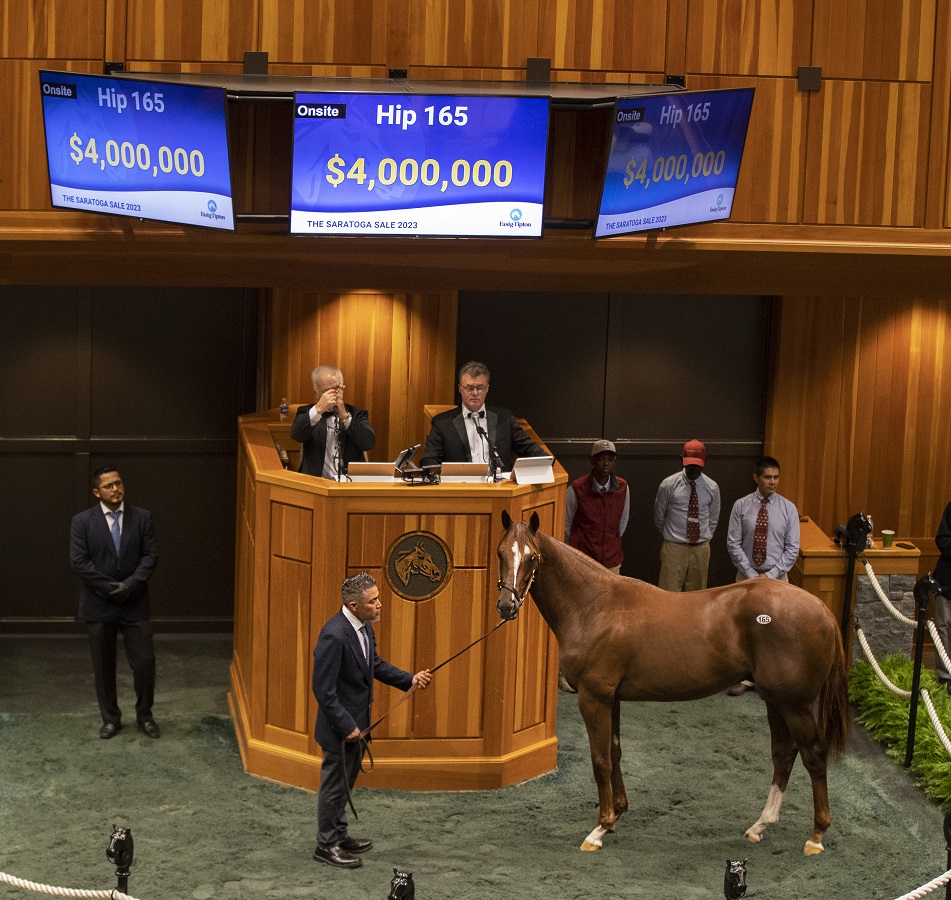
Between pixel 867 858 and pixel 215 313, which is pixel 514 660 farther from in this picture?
pixel 215 313

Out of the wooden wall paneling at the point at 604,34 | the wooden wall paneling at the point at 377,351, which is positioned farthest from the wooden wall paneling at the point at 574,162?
the wooden wall paneling at the point at 377,351

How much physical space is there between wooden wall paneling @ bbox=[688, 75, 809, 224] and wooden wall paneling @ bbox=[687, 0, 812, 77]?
0.29 feet

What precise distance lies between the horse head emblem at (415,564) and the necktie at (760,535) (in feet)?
9.15

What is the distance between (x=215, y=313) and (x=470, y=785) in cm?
426

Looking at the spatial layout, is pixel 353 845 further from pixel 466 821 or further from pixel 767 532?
pixel 767 532

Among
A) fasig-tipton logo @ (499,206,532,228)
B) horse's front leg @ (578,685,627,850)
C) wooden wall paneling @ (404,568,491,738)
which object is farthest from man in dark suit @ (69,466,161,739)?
horse's front leg @ (578,685,627,850)

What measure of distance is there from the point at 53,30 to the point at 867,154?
507 cm

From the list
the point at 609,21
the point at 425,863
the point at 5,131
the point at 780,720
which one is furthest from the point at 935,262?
the point at 5,131

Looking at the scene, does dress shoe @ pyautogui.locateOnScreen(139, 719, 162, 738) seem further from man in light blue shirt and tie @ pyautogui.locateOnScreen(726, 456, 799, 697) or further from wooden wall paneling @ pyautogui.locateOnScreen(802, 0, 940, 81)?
wooden wall paneling @ pyautogui.locateOnScreen(802, 0, 940, 81)

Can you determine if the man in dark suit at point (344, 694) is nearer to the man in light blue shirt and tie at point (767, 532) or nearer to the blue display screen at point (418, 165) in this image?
the blue display screen at point (418, 165)

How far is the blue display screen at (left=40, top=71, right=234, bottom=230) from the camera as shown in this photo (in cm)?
852

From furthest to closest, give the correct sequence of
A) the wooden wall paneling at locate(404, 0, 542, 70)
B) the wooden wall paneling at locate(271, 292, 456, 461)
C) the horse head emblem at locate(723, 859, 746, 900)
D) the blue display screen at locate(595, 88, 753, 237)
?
1. the wooden wall paneling at locate(271, 292, 456, 461)
2. the wooden wall paneling at locate(404, 0, 542, 70)
3. the blue display screen at locate(595, 88, 753, 237)
4. the horse head emblem at locate(723, 859, 746, 900)

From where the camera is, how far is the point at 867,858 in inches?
313

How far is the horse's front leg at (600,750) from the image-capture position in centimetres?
796
